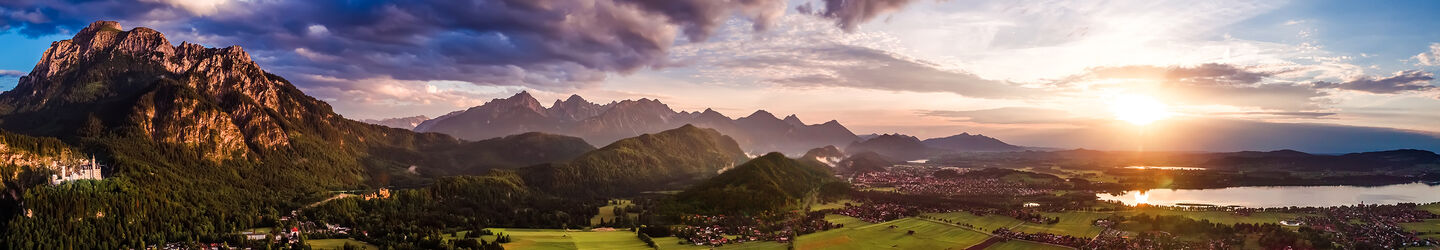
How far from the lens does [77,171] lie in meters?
132

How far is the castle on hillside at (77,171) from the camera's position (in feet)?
419

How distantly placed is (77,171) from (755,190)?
146 meters

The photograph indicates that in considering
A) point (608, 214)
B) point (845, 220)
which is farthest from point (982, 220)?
point (608, 214)

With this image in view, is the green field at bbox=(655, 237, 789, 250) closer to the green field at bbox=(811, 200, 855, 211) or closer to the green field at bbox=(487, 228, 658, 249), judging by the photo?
the green field at bbox=(487, 228, 658, 249)

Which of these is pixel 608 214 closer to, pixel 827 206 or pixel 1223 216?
pixel 827 206

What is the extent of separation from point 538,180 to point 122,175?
92.0 m

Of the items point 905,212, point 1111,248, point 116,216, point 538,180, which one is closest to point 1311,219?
point 1111,248

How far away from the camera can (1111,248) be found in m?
89.4

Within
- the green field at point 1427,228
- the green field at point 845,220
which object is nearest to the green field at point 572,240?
the green field at point 845,220

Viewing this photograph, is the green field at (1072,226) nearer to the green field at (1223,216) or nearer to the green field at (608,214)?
the green field at (1223,216)

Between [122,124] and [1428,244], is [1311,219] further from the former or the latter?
[122,124]

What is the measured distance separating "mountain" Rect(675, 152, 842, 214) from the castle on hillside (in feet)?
412

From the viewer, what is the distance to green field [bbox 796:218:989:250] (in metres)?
99.1

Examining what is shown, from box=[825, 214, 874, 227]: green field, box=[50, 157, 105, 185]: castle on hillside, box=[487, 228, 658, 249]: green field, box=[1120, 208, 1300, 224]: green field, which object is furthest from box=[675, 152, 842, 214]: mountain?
box=[50, 157, 105, 185]: castle on hillside
